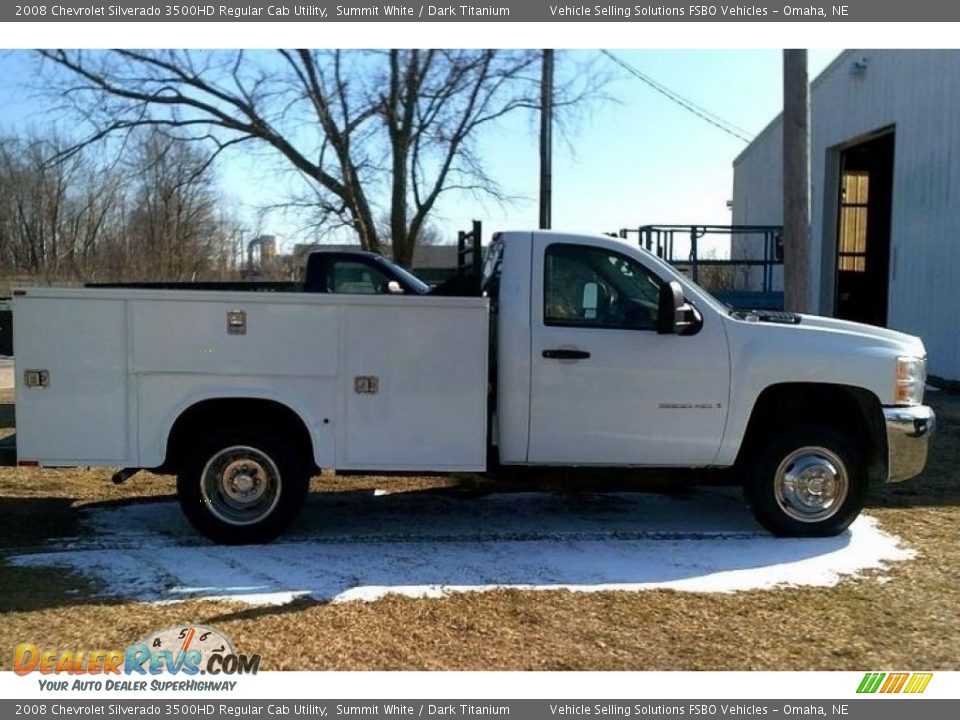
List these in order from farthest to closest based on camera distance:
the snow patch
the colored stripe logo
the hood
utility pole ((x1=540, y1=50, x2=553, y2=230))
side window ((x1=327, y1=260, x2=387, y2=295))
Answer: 1. utility pole ((x1=540, y1=50, x2=553, y2=230))
2. side window ((x1=327, y1=260, x2=387, y2=295))
3. the hood
4. the snow patch
5. the colored stripe logo

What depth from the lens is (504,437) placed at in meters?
5.58

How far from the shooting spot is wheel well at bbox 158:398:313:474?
547 centimetres

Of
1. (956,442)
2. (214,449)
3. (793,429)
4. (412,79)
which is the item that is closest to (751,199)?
(412,79)

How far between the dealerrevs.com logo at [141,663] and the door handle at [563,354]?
2.63m

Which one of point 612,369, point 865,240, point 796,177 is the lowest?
point 612,369

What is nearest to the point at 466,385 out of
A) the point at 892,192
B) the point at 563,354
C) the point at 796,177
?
the point at 563,354

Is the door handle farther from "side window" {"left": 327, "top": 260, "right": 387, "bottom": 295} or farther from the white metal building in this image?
the white metal building

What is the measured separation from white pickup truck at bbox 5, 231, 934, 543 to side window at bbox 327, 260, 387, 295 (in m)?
2.84

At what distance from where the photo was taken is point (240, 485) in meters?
5.53

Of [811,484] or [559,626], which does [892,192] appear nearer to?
[811,484]

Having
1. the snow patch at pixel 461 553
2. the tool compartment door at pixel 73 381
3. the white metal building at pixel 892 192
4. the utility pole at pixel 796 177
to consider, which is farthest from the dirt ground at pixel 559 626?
the white metal building at pixel 892 192

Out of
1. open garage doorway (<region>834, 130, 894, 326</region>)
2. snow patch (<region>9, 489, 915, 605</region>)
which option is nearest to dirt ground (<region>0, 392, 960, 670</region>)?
snow patch (<region>9, 489, 915, 605</region>)

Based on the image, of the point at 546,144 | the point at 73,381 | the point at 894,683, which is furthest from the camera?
the point at 546,144

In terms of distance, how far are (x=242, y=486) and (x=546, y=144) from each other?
30.8 feet
